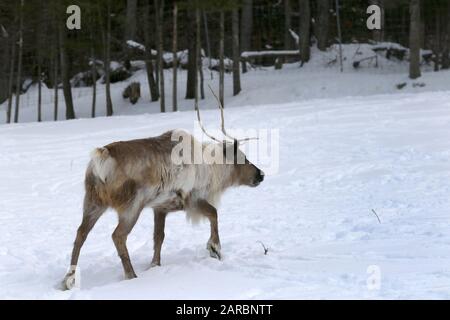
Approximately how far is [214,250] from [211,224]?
0.94 feet

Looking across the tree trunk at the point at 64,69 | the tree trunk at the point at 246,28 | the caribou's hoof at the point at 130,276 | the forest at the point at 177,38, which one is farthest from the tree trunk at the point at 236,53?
the caribou's hoof at the point at 130,276

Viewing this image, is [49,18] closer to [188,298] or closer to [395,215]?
Answer: [395,215]

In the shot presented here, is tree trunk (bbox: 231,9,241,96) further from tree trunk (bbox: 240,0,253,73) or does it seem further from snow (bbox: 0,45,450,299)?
tree trunk (bbox: 240,0,253,73)

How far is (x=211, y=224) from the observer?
6859mm

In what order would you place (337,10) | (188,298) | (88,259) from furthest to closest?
(337,10), (88,259), (188,298)

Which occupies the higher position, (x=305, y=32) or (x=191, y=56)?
(x=305, y=32)

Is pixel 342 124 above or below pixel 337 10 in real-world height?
below

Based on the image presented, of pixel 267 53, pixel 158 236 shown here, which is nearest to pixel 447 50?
pixel 267 53

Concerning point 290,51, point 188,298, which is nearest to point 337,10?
point 290,51

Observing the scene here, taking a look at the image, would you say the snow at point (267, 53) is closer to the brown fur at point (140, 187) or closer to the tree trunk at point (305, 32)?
the tree trunk at point (305, 32)

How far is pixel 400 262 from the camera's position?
5.98m

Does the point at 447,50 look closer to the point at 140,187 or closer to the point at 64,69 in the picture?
the point at 64,69

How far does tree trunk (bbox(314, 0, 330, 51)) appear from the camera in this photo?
34.0 metres
